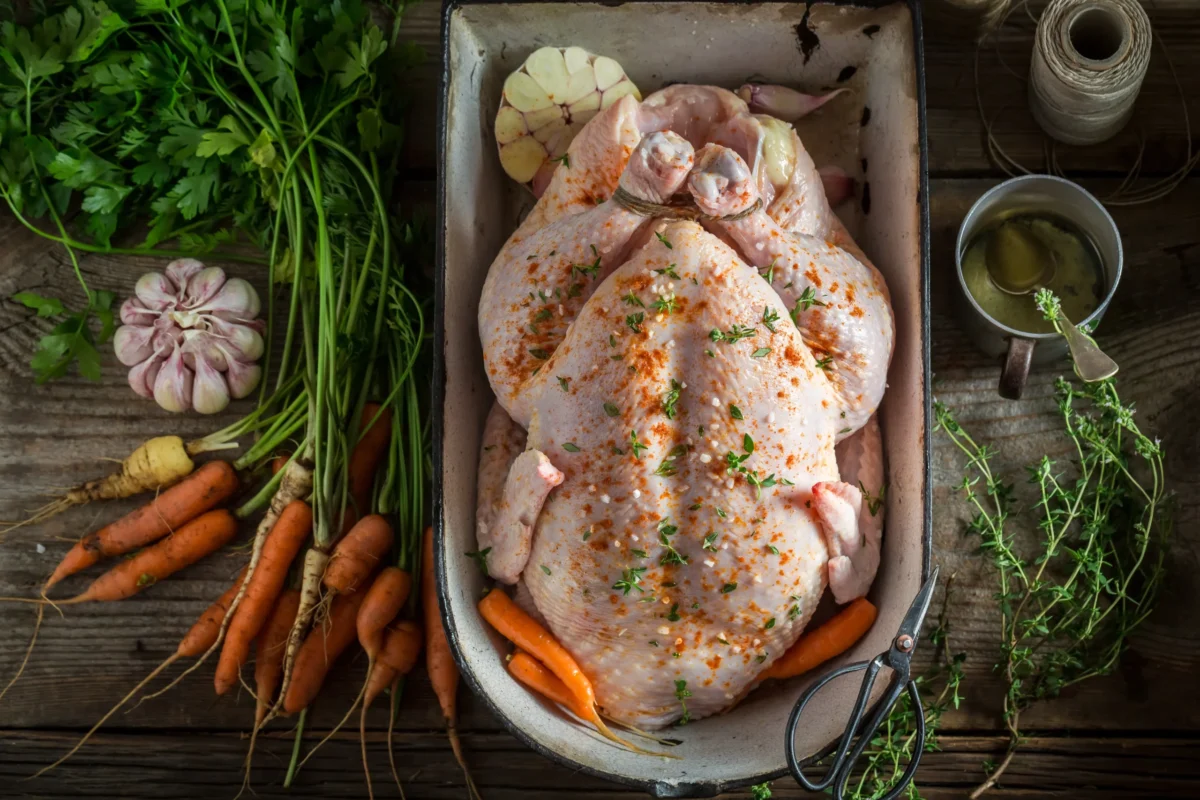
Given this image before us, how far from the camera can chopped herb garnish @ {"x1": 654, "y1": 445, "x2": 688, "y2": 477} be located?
1706 mm

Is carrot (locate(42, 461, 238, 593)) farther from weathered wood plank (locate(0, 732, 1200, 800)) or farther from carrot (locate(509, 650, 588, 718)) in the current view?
carrot (locate(509, 650, 588, 718))

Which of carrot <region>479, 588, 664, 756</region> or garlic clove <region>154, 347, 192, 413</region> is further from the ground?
garlic clove <region>154, 347, 192, 413</region>

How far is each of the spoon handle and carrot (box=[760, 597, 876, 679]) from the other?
0.55 metres

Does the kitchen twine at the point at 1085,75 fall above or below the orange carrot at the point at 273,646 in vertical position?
above

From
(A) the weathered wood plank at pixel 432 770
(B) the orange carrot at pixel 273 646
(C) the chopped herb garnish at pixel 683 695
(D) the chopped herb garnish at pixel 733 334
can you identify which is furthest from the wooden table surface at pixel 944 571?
(D) the chopped herb garnish at pixel 733 334

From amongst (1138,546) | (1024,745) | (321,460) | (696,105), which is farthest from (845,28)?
(1024,745)

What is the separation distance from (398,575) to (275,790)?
1.75ft

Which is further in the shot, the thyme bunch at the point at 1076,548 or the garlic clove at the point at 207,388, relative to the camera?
the garlic clove at the point at 207,388

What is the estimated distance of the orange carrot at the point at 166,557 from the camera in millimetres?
2160

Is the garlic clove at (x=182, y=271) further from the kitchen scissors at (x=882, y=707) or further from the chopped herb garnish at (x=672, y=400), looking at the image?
the kitchen scissors at (x=882, y=707)

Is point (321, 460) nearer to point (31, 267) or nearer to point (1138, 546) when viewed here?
point (31, 267)

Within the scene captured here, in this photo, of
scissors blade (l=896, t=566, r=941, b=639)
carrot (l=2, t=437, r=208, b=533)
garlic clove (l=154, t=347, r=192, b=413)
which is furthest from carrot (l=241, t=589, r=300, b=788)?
scissors blade (l=896, t=566, r=941, b=639)

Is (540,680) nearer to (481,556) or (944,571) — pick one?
(481,556)

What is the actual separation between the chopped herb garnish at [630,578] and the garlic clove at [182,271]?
1.13 meters
